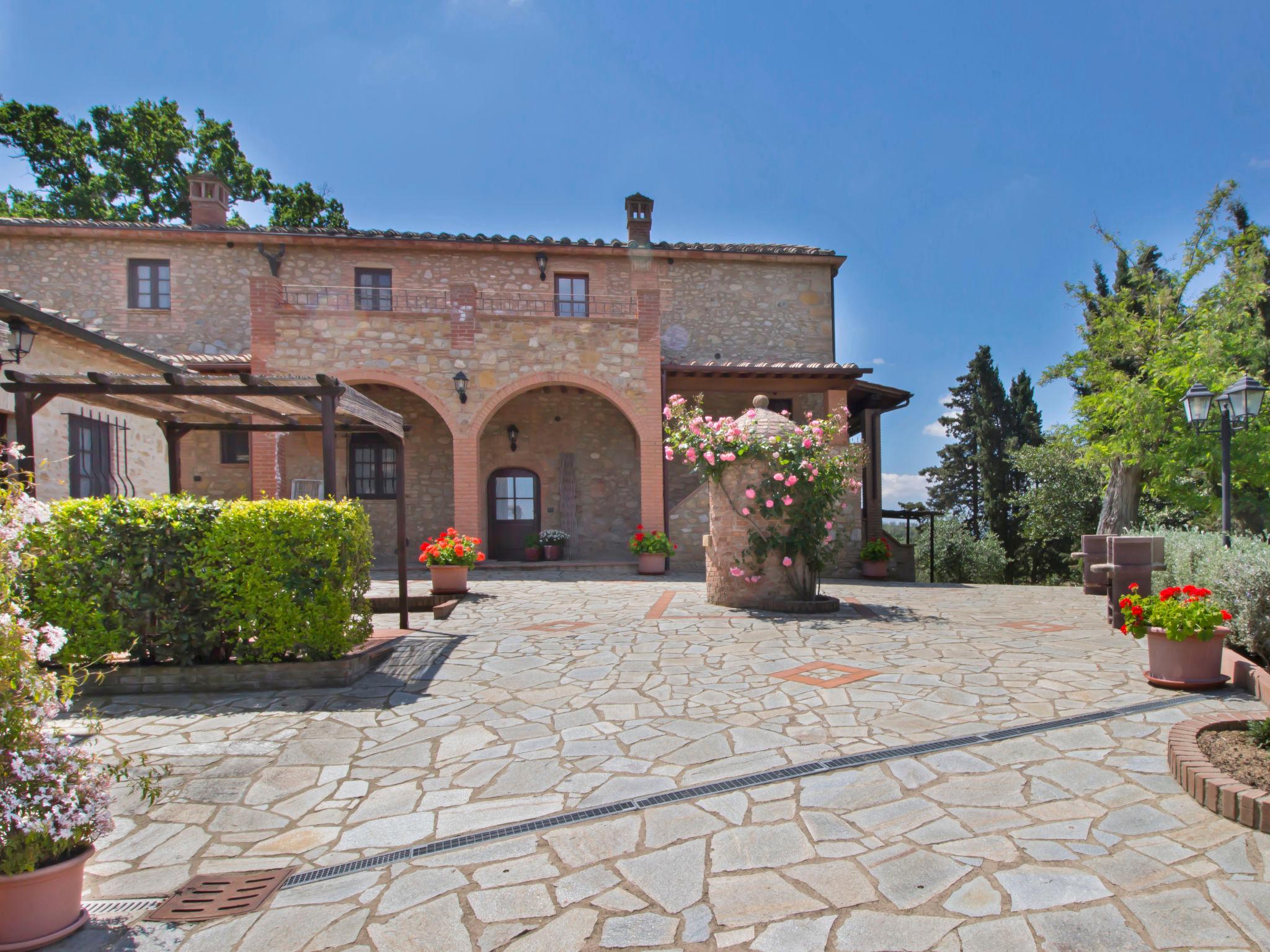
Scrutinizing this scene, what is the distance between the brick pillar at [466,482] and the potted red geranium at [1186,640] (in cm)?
1063

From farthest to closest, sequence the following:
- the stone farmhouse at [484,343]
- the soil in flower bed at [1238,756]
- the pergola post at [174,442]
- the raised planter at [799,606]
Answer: the stone farmhouse at [484,343], the raised planter at [799,606], the pergola post at [174,442], the soil in flower bed at [1238,756]

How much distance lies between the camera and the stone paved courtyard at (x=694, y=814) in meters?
2.35

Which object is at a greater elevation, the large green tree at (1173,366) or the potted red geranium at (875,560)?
the large green tree at (1173,366)

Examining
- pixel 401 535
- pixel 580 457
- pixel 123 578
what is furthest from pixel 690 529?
pixel 123 578

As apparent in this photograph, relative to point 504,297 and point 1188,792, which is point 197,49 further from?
point 1188,792

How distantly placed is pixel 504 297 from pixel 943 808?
46.7ft

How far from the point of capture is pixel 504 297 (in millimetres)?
15672

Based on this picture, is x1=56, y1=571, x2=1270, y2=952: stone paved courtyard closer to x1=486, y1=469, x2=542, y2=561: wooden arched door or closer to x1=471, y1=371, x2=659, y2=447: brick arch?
x1=471, y1=371, x2=659, y2=447: brick arch

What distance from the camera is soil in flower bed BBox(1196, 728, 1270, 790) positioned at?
3162 millimetres

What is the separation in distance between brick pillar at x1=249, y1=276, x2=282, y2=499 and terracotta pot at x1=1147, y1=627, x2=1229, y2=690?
503 inches

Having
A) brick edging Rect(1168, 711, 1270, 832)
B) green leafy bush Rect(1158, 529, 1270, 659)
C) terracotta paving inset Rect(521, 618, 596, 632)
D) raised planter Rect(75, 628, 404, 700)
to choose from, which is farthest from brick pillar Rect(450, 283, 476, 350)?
brick edging Rect(1168, 711, 1270, 832)

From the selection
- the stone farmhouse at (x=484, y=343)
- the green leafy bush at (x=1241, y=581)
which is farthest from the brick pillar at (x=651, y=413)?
the green leafy bush at (x=1241, y=581)

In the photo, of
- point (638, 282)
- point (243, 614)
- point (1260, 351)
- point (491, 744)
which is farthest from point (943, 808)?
point (1260, 351)

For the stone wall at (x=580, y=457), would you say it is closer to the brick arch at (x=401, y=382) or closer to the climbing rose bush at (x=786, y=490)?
the brick arch at (x=401, y=382)
